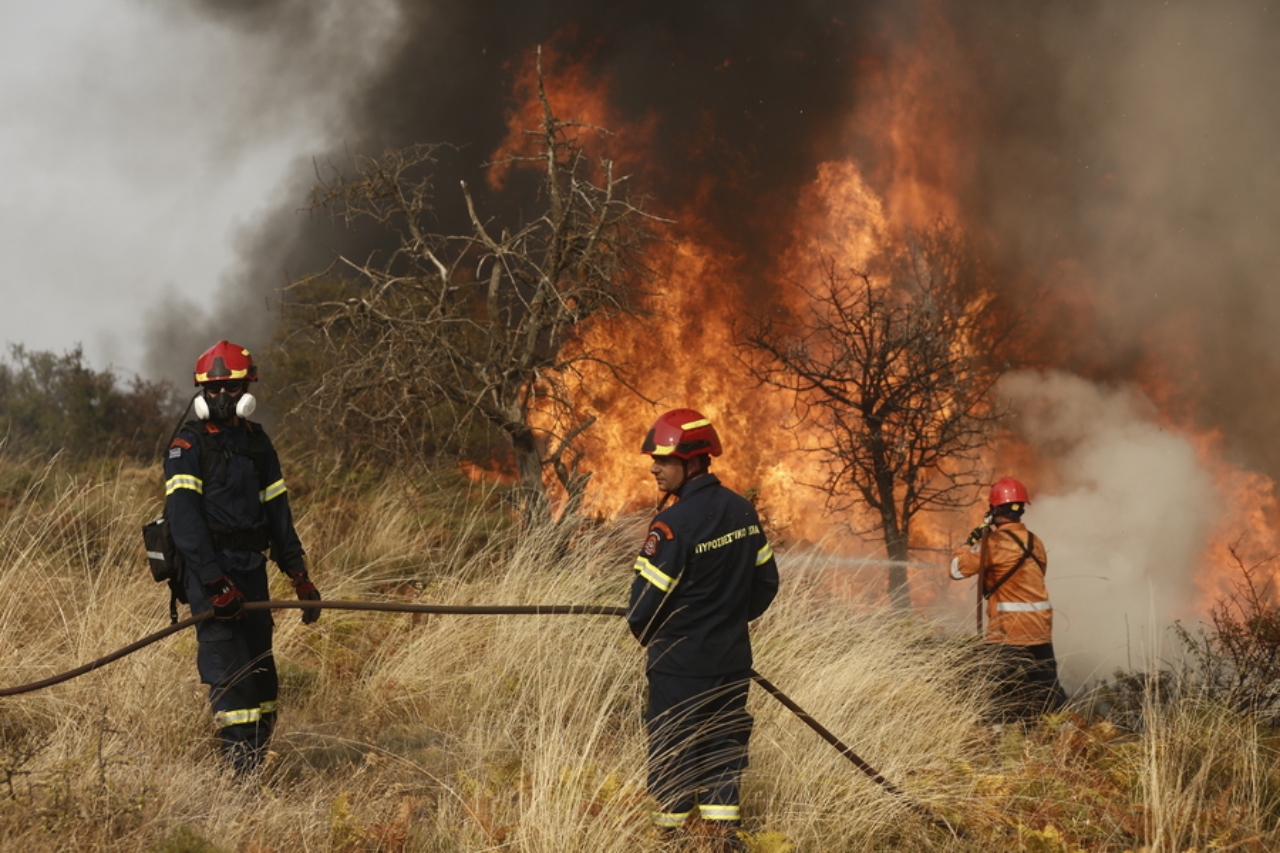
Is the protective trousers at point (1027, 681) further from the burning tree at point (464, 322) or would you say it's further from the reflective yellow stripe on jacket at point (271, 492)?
the reflective yellow stripe on jacket at point (271, 492)

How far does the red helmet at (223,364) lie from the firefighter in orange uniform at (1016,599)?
16.1 ft

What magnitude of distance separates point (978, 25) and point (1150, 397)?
11.4 m

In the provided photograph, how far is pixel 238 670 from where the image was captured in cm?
441

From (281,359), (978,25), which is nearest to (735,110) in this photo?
(978,25)

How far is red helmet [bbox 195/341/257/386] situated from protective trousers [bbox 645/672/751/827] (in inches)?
90.3

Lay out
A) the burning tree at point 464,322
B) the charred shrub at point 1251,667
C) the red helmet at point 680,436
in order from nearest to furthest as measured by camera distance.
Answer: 1. the red helmet at point 680,436
2. the charred shrub at point 1251,667
3. the burning tree at point 464,322

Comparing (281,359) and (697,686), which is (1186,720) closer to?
(697,686)

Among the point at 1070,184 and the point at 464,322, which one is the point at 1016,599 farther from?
the point at 1070,184

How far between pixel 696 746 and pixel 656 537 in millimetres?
862

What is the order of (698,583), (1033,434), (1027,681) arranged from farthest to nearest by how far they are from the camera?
(1033,434)
(1027,681)
(698,583)

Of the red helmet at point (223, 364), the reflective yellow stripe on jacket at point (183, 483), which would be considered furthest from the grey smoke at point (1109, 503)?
the reflective yellow stripe on jacket at point (183, 483)

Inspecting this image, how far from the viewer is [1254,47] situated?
26.7m

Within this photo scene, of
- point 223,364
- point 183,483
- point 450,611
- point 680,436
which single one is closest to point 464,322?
point 223,364

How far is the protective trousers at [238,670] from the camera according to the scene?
436 cm
